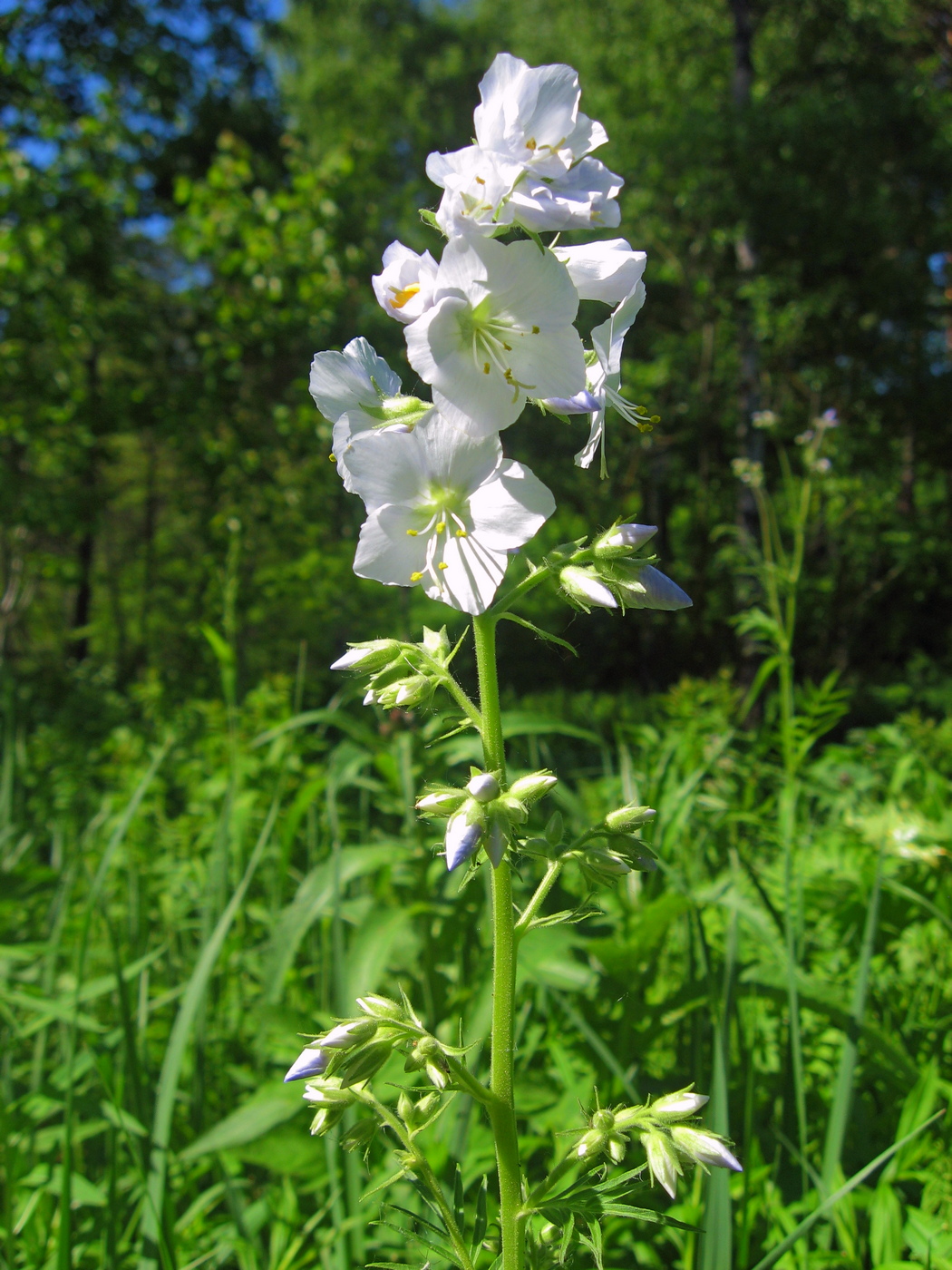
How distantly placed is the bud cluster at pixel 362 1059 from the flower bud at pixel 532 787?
13.2 inches

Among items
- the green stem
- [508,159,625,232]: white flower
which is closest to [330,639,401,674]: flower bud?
the green stem

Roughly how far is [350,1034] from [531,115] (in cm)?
131

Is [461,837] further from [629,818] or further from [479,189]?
[479,189]

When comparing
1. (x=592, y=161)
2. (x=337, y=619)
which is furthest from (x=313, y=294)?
(x=592, y=161)

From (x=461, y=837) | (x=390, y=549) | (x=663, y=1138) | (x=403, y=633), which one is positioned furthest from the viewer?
(x=403, y=633)

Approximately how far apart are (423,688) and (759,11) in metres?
14.0

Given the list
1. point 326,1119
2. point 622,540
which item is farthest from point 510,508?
point 326,1119

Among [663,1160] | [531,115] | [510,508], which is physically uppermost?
[531,115]

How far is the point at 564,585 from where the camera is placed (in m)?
1.15

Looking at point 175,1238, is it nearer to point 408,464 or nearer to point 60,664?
point 408,464

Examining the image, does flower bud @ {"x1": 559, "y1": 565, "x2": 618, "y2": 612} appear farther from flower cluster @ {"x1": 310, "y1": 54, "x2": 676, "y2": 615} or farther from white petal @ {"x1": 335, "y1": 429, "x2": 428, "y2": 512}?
white petal @ {"x1": 335, "y1": 429, "x2": 428, "y2": 512}

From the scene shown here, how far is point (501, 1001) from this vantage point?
113 centimetres

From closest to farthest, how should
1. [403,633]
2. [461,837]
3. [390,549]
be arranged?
[461,837] < [390,549] < [403,633]

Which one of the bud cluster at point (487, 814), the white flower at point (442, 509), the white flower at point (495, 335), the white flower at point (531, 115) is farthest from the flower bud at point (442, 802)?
the white flower at point (531, 115)
